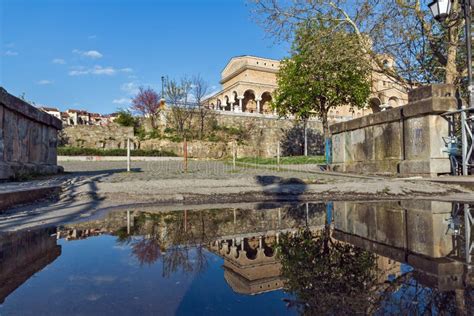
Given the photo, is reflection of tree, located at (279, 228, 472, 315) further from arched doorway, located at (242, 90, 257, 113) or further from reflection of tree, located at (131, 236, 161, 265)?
arched doorway, located at (242, 90, 257, 113)

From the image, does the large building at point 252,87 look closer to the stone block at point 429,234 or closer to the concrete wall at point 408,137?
the concrete wall at point 408,137

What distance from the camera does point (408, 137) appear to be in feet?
30.0

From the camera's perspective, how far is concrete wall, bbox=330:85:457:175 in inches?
330

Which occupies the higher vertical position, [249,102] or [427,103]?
[249,102]

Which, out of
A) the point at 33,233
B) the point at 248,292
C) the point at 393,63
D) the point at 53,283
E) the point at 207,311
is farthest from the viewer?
the point at 393,63

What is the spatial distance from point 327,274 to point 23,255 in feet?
7.79

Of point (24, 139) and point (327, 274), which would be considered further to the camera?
point (24, 139)

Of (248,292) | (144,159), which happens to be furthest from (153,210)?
(144,159)

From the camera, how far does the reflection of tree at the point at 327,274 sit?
5.35ft

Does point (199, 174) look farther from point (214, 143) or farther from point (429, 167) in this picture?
point (214, 143)

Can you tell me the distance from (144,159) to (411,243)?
1030 inches

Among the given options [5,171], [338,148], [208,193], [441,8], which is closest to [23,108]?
[5,171]

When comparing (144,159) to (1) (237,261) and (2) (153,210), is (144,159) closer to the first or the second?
(2) (153,210)

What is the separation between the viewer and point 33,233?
10.5 ft
